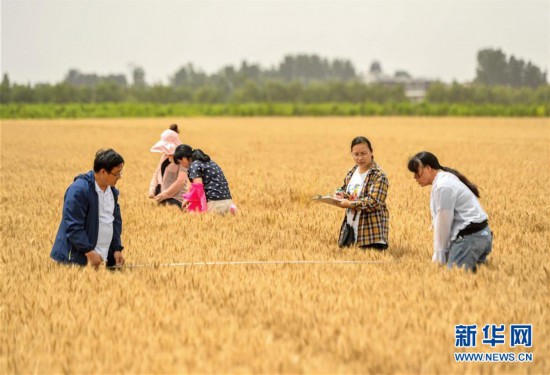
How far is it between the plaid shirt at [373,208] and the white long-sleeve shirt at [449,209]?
1.03 metres

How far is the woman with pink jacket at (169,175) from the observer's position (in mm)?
10016

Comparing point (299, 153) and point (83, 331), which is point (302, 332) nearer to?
point (83, 331)

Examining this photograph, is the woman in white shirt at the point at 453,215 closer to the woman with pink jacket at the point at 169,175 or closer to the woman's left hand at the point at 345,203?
the woman's left hand at the point at 345,203

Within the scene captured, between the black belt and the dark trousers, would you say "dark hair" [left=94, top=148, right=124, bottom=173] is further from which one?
the black belt

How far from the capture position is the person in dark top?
9.03m

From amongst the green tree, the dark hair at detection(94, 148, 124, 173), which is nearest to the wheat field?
the dark hair at detection(94, 148, 124, 173)

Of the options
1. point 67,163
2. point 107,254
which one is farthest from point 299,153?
point 107,254

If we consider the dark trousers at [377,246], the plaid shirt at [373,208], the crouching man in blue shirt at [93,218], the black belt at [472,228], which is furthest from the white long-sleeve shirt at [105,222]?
the black belt at [472,228]

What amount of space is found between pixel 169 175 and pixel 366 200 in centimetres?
413

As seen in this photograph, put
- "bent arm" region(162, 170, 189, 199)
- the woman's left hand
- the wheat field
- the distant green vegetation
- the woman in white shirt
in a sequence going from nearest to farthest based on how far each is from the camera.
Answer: the wheat field, the woman in white shirt, the woman's left hand, "bent arm" region(162, 170, 189, 199), the distant green vegetation

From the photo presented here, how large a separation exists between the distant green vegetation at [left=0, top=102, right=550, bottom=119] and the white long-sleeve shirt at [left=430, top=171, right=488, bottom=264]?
208 ft

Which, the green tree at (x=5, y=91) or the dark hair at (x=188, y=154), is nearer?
the dark hair at (x=188, y=154)

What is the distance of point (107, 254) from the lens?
616 centimetres

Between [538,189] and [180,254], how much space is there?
8.19m
